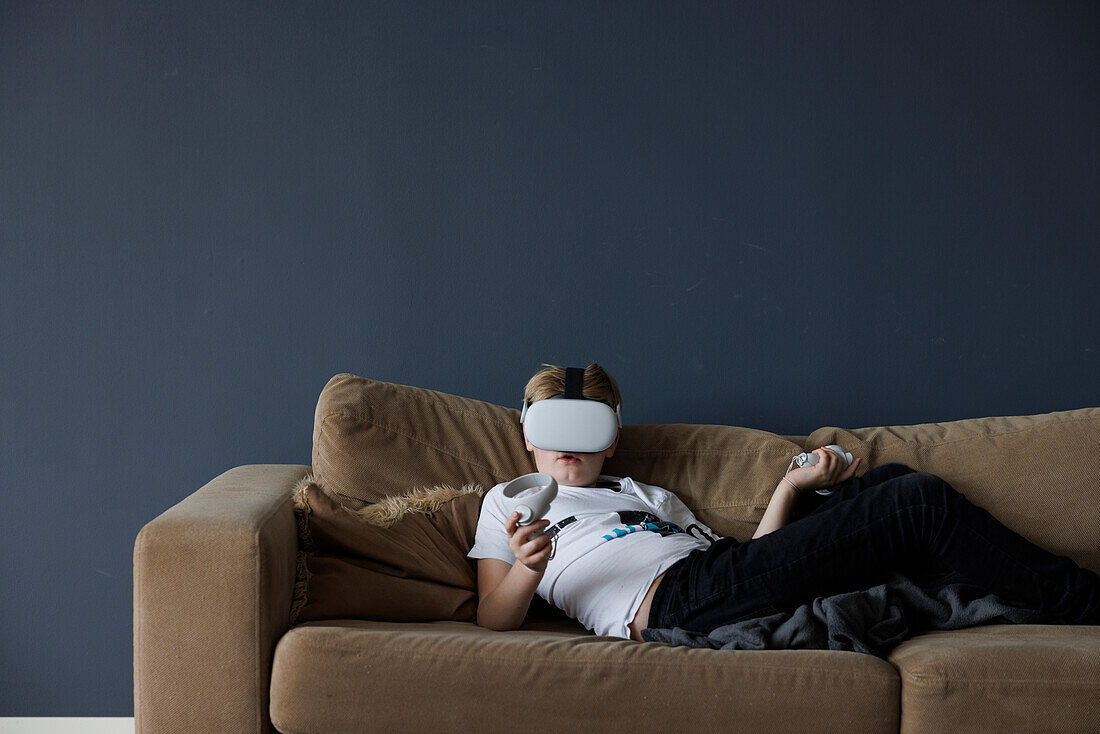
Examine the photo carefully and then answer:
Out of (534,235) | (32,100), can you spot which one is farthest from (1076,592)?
(32,100)

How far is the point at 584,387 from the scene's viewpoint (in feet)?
5.92

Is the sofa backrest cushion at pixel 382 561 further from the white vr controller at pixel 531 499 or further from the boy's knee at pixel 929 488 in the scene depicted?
the boy's knee at pixel 929 488

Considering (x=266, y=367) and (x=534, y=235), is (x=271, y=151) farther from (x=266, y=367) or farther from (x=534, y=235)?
(x=534, y=235)

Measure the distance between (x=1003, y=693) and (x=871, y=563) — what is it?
318mm

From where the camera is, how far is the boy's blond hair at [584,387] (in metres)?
1.80

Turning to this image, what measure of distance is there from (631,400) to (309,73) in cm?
114

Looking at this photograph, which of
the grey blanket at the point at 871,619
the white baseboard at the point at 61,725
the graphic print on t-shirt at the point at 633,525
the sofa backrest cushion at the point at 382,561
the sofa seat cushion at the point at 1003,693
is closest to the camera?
the sofa seat cushion at the point at 1003,693

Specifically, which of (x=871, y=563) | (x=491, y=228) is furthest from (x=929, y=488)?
(x=491, y=228)

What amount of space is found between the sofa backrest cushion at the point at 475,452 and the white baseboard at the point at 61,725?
92 centimetres

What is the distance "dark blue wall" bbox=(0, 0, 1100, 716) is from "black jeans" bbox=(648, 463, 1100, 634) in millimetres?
663

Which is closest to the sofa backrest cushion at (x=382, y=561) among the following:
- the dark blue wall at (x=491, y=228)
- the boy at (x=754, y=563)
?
the boy at (x=754, y=563)

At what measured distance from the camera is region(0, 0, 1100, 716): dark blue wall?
2.11 meters

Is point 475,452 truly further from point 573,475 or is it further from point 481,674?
point 481,674

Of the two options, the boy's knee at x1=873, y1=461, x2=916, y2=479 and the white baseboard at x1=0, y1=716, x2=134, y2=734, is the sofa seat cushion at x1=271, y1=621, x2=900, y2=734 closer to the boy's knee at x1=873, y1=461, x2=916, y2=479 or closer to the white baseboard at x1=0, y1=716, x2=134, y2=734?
the boy's knee at x1=873, y1=461, x2=916, y2=479
